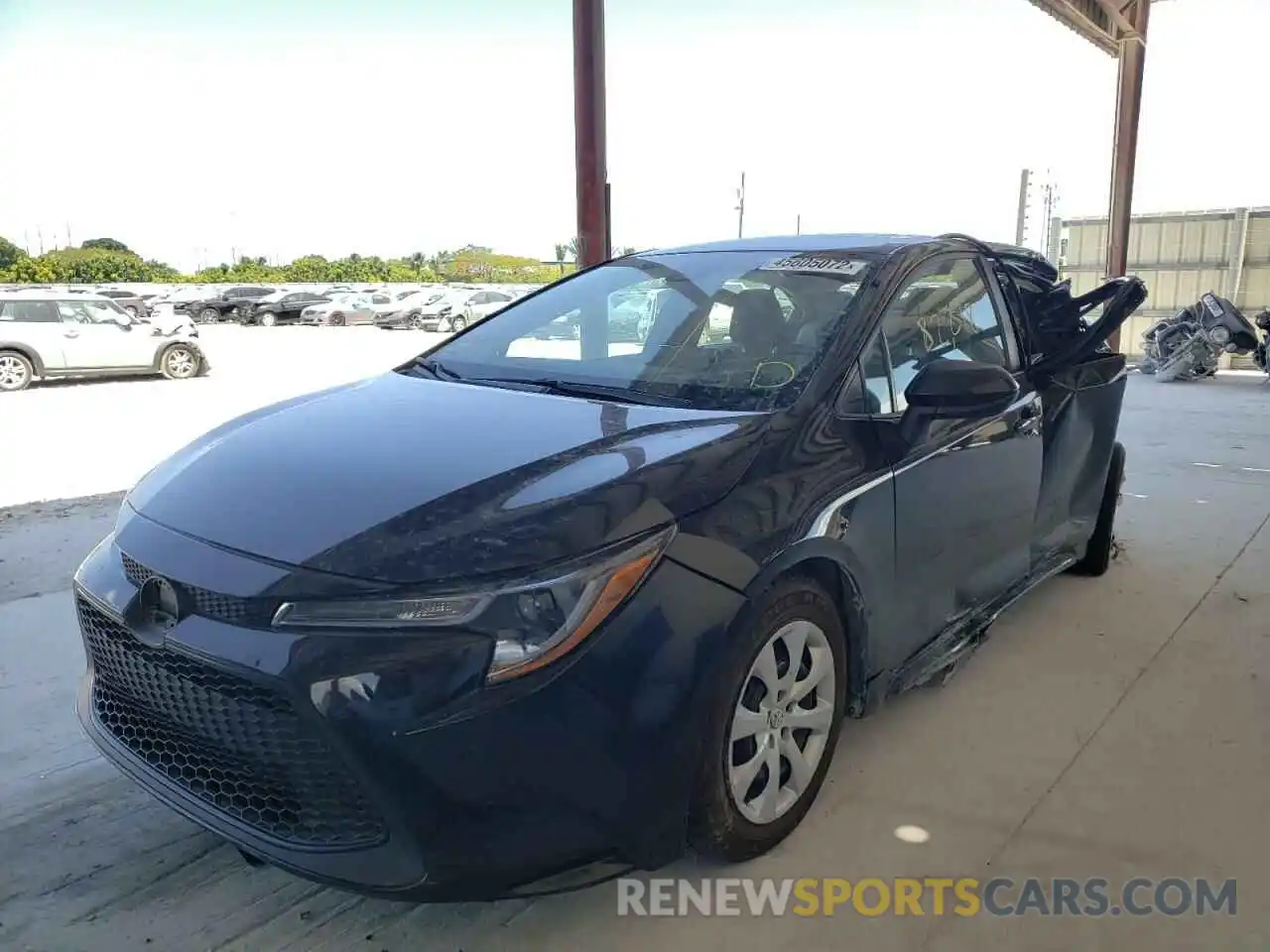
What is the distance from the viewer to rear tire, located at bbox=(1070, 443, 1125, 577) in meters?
4.27

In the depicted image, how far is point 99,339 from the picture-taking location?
14180 mm

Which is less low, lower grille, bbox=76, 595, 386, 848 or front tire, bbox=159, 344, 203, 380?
lower grille, bbox=76, 595, 386, 848

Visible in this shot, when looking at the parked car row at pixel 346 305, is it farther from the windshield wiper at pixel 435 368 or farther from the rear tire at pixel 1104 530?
the windshield wiper at pixel 435 368

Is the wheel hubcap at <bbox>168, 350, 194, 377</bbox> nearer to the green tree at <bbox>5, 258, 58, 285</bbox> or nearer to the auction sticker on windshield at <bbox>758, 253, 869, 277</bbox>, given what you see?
the auction sticker on windshield at <bbox>758, 253, 869, 277</bbox>

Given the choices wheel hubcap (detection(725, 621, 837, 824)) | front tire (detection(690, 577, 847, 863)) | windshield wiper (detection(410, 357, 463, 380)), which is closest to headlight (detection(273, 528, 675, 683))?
front tire (detection(690, 577, 847, 863))

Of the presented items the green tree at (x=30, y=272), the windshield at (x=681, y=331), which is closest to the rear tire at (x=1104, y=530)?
the windshield at (x=681, y=331)

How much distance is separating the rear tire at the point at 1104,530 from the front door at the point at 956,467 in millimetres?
1079

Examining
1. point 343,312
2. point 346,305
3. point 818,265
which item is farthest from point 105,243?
point 818,265

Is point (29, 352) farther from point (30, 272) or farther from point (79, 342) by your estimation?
point (30, 272)

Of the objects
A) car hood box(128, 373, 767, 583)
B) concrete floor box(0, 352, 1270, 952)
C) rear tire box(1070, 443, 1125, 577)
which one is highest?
car hood box(128, 373, 767, 583)

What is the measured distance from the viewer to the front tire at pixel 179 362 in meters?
14.7

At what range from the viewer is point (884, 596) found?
252 cm

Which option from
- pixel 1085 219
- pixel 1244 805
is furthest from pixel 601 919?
pixel 1085 219

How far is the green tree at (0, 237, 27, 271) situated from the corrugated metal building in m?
42.9
